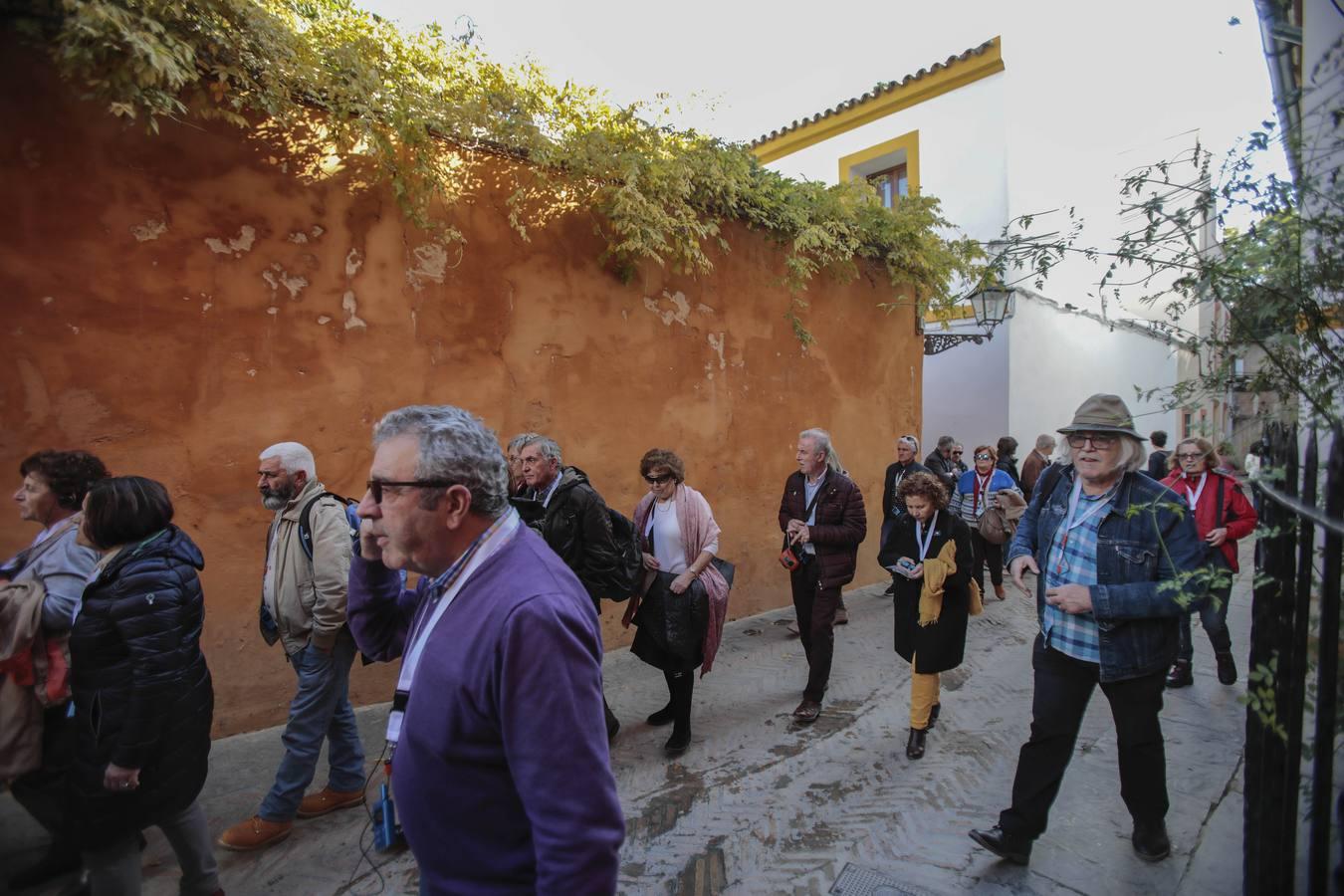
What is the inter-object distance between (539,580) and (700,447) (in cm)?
554

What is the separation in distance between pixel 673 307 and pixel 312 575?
169 inches

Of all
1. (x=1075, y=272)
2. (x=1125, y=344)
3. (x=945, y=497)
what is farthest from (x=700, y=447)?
(x=1125, y=344)

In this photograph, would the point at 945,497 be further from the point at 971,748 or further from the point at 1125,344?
the point at 1125,344

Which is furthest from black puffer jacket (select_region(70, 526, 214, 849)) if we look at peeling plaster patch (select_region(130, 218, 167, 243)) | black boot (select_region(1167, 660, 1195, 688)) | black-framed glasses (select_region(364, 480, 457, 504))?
black boot (select_region(1167, 660, 1195, 688))

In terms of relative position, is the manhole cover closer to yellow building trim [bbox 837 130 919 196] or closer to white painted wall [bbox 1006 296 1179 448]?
white painted wall [bbox 1006 296 1179 448]

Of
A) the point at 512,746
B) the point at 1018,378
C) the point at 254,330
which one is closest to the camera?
the point at 512,746

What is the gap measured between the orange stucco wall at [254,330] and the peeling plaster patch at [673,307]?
2 centimetres

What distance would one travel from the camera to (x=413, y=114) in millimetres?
4676

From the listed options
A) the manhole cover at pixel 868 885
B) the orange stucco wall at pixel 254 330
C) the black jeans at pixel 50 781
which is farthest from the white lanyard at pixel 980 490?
the black jeans at pixel 50 781

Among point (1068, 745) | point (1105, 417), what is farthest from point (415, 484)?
point (1068, 745)

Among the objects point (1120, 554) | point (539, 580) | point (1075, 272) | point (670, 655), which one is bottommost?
point (670, 655)

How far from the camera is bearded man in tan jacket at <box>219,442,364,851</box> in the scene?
10.8 ft

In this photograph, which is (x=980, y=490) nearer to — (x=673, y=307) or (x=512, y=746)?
(x=673, y=307)

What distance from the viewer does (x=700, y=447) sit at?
7.03 m
